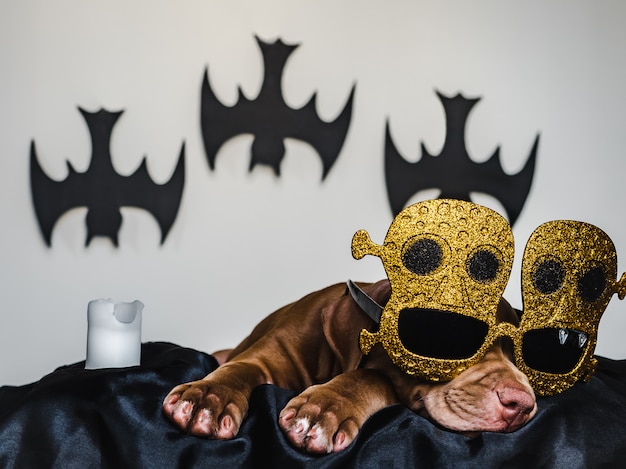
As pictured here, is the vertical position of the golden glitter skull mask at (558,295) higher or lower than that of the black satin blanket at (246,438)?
higher

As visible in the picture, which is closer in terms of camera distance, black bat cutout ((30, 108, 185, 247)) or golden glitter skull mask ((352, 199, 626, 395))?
golden glitter skull mask ((352, 199, 626, 395))

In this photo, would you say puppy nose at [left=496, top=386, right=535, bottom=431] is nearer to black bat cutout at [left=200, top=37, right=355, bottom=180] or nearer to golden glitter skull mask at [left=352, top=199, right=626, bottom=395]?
golden glitter skull mask at [left=352, top=199, right=626, bottom=395]

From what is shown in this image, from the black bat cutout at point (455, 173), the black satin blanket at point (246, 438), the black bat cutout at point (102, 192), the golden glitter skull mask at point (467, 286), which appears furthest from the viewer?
the black bat cutout at point (455, 173)

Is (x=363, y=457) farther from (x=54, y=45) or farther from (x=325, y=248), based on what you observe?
(x=54, y=45)

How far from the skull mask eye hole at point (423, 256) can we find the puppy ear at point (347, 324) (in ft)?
0.46

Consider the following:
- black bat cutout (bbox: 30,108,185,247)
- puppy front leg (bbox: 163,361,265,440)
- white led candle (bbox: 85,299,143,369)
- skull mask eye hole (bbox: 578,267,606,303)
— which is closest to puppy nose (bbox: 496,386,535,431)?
skull mask eye hole (bbox: 578,267,606,303)

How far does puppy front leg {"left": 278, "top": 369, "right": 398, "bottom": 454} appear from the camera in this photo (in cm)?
99

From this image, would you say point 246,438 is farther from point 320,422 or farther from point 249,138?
point 249,138

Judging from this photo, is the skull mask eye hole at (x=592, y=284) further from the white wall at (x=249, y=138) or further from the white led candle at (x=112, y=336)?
the white wall at (x=249, y=138)

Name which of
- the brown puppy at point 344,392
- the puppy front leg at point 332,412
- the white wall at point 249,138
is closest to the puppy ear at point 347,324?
the brown puppy at point 344,392

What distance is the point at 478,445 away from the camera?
103cm

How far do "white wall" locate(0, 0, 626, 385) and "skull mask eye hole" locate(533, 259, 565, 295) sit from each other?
1.48 metres

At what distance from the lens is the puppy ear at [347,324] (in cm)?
127

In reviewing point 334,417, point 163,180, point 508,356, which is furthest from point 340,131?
point 334,417
